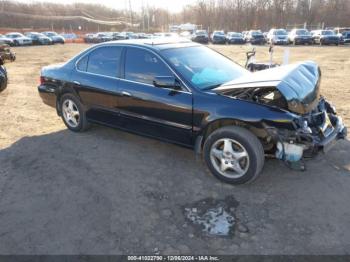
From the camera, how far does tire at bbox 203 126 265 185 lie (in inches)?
135

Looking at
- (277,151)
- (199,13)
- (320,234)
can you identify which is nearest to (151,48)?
(277,151)

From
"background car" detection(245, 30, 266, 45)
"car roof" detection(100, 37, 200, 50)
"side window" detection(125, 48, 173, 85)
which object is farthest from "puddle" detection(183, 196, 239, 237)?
"background car" detection(245, 30, 266, 45)

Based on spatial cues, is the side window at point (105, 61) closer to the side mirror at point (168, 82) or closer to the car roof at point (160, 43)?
the car roof at point (160, 43)

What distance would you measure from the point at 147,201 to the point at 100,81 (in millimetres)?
2169

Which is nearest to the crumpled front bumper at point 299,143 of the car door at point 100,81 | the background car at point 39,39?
the car door at point 100,81

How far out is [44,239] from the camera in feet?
9.43

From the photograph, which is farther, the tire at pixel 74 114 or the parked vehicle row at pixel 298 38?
the parked vehicle row at pixel 298 38

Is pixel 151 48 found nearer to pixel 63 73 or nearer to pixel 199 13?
pixel 63 73

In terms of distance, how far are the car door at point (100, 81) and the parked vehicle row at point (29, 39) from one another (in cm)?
3212

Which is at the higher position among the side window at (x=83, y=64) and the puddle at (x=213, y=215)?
the side window at (x=83, y=64)

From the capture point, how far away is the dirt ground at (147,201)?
2.79 metres

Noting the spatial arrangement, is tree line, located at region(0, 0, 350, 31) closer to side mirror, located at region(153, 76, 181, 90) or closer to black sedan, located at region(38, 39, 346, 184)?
black sedan, located at region(38, 39, 346, 184)

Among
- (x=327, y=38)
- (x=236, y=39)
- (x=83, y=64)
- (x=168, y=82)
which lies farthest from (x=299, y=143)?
(x=236, y=39)

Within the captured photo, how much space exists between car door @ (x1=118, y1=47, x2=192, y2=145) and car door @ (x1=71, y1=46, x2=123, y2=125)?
173 millimetres
